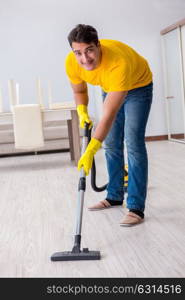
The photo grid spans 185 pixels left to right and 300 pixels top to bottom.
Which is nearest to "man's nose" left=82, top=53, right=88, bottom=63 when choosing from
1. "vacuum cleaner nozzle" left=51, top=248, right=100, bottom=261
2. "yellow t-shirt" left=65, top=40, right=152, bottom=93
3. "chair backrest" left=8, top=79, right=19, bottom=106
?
"yellow t-shirt" left=65, top=40, right=152, bottom=93

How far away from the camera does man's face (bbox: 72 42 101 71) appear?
219cm

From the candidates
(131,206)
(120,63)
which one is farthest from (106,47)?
(131,206)

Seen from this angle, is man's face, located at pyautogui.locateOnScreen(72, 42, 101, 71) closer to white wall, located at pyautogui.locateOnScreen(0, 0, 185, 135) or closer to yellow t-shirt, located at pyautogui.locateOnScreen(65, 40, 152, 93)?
yellow t-shirt, located at pyautogui.locateOnScreen(65, 40, 152, 93)

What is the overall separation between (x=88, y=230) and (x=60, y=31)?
497 centimetres

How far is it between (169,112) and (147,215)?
430 centimetres

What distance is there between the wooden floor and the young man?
0.55ft

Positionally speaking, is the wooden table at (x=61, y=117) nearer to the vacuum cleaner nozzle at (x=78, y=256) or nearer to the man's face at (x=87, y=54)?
the man's face at (x=87, y=54)

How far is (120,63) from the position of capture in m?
2.26

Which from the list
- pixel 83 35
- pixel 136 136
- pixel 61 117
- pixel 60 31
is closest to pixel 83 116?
pixel 136 136

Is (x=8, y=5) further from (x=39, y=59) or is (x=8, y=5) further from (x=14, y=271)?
(x=14, y=271)

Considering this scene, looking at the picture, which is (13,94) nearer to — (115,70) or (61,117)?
(61,117)

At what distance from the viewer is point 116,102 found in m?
2.22

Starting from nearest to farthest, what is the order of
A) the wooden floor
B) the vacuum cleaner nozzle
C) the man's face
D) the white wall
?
the wooden floor
the vacuum cleaner nozzle
the man's face
the white wall

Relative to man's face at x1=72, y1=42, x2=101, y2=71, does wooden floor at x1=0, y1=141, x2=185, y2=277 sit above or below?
below
